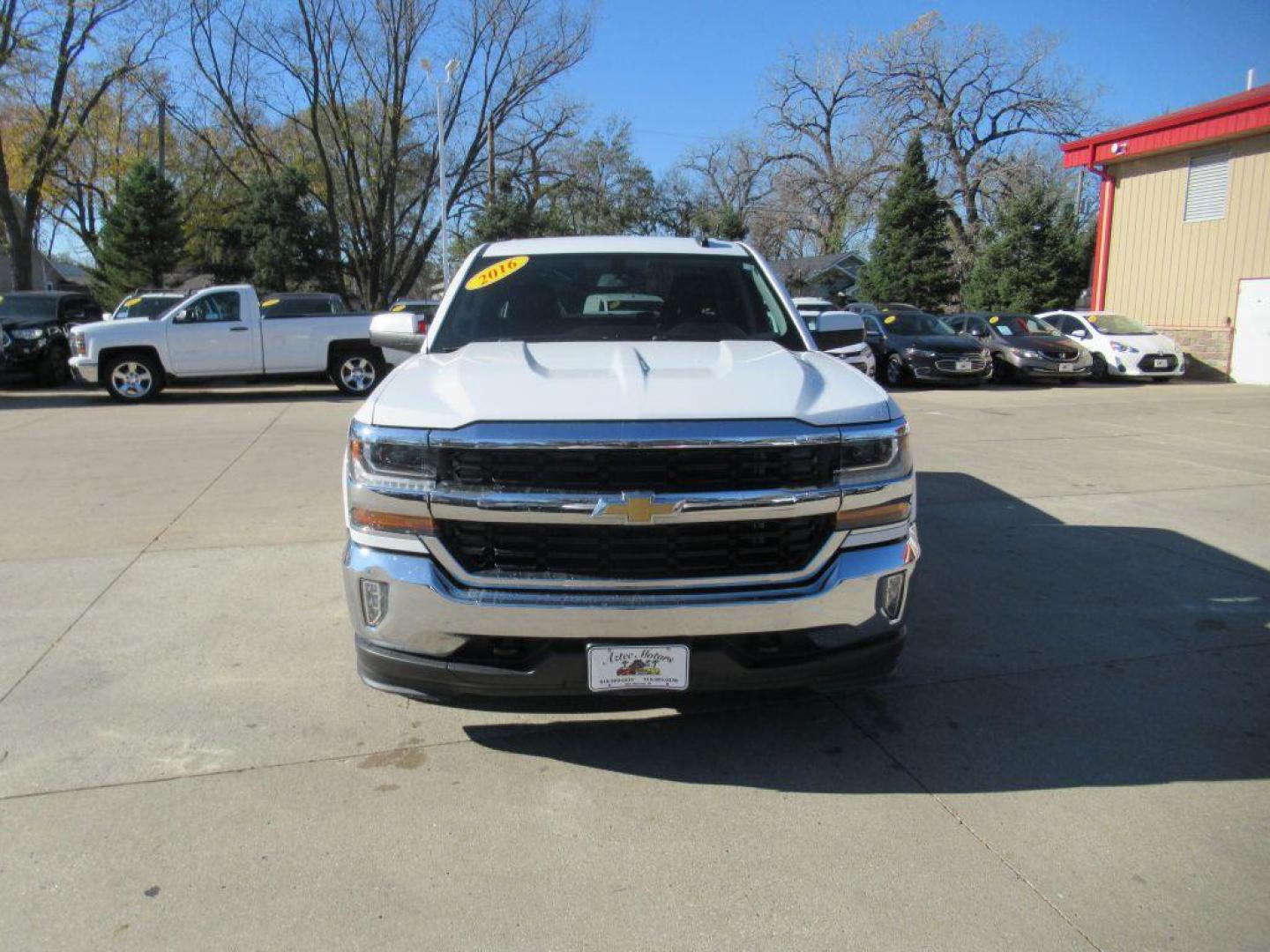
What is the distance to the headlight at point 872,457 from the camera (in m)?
2.94

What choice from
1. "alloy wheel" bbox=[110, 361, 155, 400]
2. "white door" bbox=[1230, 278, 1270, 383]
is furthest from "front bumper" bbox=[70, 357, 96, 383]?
"white door" bbox=[1230, 278, 1270, 383]

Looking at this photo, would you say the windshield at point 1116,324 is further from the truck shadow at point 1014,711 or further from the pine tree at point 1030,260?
the truck shadow at point 1014,711

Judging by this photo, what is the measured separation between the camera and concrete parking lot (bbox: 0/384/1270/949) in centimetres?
247

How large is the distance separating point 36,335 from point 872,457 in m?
18.7

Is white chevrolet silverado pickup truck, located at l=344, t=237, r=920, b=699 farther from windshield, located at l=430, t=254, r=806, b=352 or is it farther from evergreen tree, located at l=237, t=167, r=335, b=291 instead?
evergreen tree, located at l=237, t=167, r=335, b=291

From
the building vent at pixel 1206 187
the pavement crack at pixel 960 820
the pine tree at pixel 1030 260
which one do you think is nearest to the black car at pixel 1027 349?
the building vent at pixel 1206 187

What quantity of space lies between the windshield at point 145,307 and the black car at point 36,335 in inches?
87.6

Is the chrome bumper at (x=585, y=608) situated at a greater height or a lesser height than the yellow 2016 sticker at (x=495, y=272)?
lesser

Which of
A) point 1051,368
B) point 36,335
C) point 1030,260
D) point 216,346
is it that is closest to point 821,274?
point 1030,260

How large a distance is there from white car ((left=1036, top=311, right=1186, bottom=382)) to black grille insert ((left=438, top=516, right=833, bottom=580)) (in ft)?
65.1

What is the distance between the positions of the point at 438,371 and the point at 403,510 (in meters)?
0.81

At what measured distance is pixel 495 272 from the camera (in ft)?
15.2

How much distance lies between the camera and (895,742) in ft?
11.3

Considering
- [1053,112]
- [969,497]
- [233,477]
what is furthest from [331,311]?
[1053,112]
